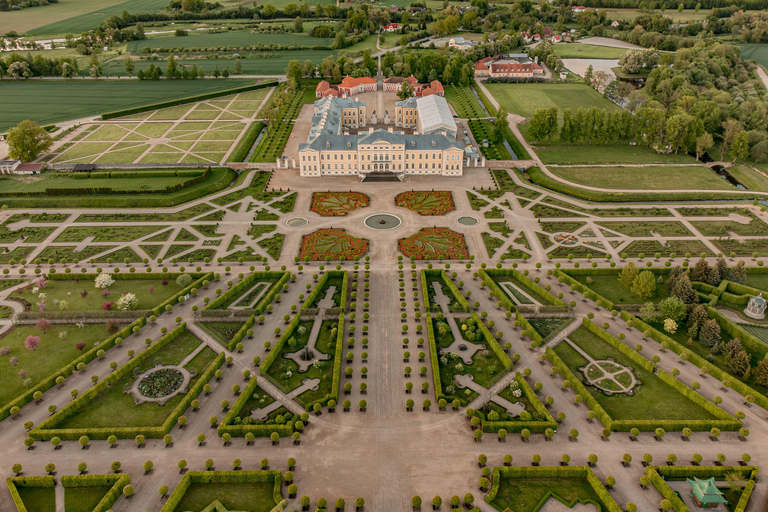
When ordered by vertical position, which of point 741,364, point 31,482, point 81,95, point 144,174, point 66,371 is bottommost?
point 31,482

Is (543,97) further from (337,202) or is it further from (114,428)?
(114,428)

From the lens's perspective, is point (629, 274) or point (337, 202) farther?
point (337, 202)

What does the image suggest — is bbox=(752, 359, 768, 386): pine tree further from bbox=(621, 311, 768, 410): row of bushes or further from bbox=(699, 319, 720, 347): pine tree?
bbox=(699, 319, 720, 347): pine tree

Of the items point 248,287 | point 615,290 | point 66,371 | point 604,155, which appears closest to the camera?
point 66,371

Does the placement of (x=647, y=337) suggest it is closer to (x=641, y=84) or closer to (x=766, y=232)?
(x=766, y=232)

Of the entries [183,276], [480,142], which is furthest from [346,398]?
[480,142]

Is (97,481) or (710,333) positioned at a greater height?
(710,333)

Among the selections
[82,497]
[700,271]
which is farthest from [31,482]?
[700,271]

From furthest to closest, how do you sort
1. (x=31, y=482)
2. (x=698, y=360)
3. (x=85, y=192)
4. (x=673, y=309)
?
(x=85, y=192)
(x=673, y=309)
(x=698, y=360)
(x=31, y=482)
